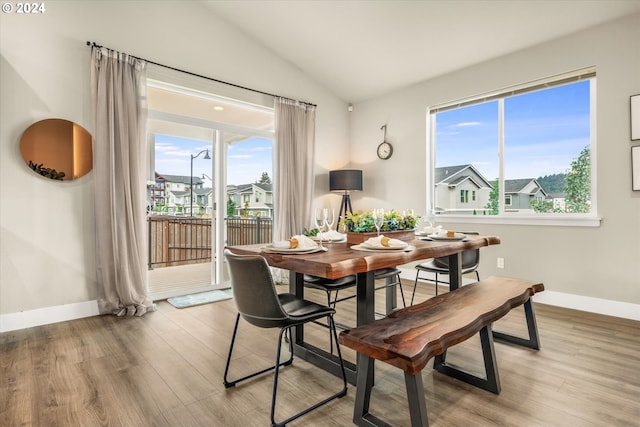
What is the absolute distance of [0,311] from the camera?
285cm

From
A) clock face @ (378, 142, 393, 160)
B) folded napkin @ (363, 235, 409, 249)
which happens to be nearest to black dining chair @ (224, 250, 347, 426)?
folded napkin @ (363, 235, 409, 249)

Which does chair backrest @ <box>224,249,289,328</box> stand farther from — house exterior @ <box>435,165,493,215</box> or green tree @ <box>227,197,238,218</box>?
house exterior @ <box>435,165,493,215</box>

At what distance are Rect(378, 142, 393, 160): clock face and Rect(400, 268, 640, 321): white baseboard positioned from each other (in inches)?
105

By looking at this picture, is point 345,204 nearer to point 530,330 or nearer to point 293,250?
point 530,330

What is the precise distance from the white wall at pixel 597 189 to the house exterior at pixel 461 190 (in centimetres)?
30

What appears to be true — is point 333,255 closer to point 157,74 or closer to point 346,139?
point 157,74

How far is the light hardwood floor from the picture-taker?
5.58 ft

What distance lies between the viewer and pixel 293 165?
4.84 metres

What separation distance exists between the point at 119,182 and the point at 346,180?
292 centimetres

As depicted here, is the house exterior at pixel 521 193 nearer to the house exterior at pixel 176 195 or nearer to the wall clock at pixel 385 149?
the wall clock at pixel 385 149

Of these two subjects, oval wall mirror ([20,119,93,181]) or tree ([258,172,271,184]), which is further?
tree ([258,172,271,184])

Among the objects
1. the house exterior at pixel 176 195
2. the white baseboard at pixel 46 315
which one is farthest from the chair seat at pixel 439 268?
the white baseboard at pixel 46 315

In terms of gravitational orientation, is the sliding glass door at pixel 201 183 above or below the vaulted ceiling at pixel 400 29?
below

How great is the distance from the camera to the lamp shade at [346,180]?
502 cm
